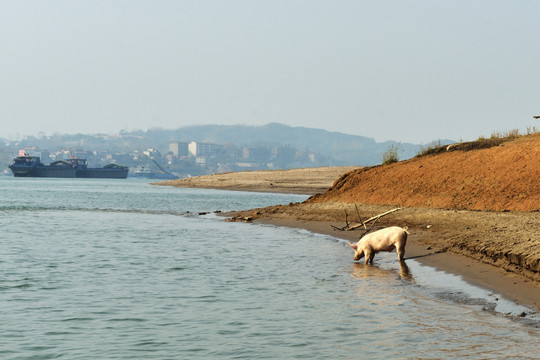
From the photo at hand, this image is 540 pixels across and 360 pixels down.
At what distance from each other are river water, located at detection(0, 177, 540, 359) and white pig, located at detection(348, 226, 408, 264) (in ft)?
1.66

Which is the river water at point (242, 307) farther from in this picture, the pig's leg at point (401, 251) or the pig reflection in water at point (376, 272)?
the pig's leg at point (401, 251)

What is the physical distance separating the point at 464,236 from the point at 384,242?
3503mm

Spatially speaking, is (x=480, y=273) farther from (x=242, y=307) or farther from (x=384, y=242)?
(x=242, y=307)

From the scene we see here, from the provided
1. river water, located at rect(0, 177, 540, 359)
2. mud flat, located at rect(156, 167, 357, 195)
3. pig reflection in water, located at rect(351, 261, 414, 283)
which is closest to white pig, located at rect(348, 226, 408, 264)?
pig reflection in water, located at rect(351, 261, 414, 283)

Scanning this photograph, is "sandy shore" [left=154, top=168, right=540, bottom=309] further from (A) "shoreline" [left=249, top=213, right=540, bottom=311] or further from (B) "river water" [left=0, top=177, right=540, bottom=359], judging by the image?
(B) "river water" [left=0, top=177, right=540, bottom=359]

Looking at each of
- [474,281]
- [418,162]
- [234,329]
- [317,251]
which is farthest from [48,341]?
[418,162]

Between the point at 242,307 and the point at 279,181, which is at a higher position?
the point at 279,181

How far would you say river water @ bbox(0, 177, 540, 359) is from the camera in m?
10.8

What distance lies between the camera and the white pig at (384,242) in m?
20.4

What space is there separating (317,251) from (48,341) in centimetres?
1356

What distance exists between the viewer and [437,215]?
28.9 meters

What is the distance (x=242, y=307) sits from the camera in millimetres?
14023

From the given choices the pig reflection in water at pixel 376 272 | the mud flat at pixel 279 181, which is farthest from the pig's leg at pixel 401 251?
the mud flat at pixel 279 181

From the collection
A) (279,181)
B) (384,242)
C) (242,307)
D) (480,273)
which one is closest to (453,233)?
(384,242)
